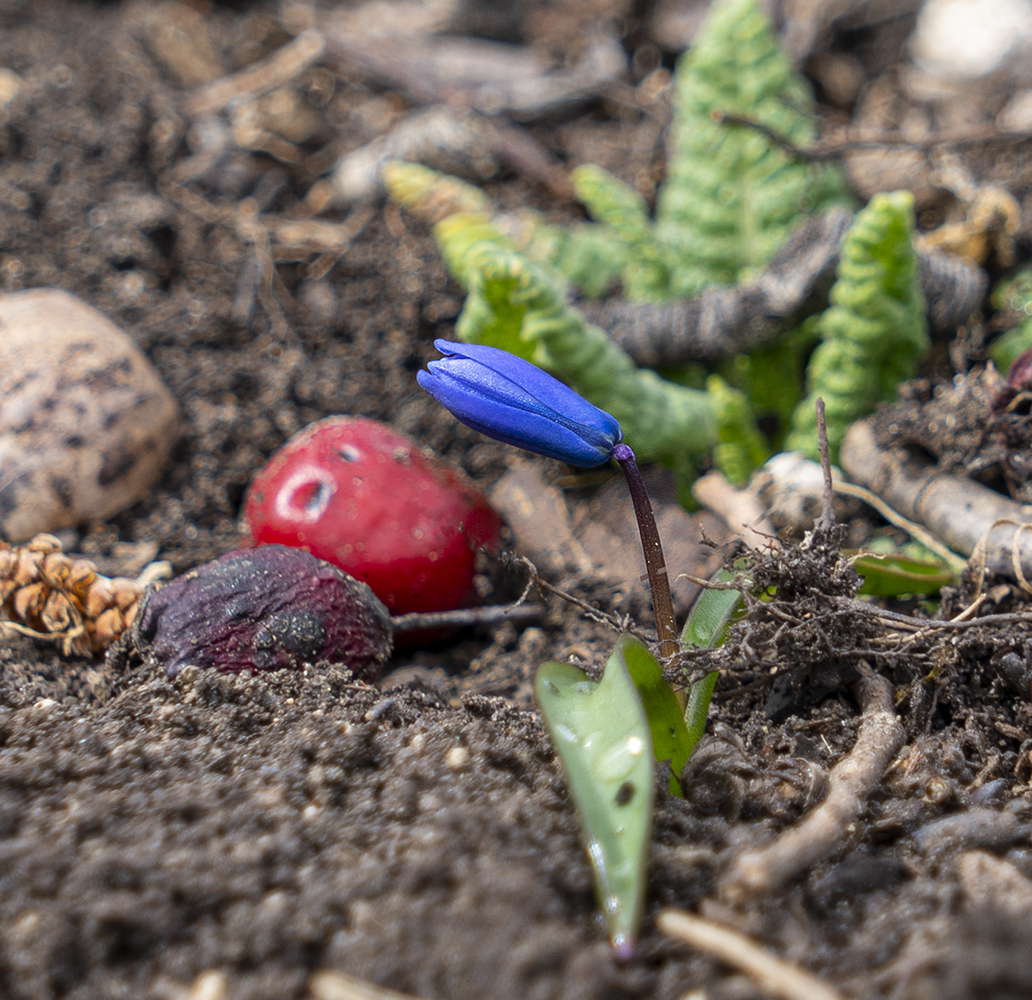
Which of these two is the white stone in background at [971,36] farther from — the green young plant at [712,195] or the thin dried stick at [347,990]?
the thin dried stick at [347,990]

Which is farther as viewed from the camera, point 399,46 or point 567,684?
point 399,46

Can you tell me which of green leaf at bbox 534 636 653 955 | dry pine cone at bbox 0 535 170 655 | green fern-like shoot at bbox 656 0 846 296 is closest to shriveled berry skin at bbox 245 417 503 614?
dry pine cone at bbox 0 535 170 655

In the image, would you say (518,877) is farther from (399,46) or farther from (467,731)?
(399,46)

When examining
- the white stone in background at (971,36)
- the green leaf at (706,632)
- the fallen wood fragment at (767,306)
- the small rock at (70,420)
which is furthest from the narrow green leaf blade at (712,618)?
the white stone in background at (971,36)

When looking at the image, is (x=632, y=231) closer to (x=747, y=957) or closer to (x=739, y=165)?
(x=739, y=165)

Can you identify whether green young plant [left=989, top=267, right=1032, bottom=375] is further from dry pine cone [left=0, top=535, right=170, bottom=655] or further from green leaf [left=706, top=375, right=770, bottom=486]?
dry pine cone [left=0, top=535, right=170, bottom=655]

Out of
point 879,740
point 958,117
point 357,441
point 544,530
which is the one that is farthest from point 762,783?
point 958,117
